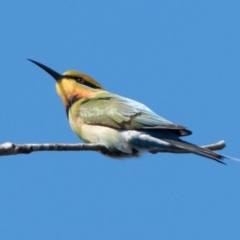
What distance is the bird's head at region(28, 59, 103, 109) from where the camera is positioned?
485 cm

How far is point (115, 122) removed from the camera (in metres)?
4.27

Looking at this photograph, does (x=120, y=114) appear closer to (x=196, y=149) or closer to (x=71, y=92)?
(x=71, y=92)

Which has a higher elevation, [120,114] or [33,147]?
[120,114]

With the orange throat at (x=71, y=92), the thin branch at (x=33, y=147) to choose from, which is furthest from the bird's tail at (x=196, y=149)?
the orange throat at (x=71, y=92)

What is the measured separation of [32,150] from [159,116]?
171 cm

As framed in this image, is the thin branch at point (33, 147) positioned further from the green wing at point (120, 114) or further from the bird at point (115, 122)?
the green wing at point (120, 114)

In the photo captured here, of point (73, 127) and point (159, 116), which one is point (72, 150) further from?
point (73, 127)

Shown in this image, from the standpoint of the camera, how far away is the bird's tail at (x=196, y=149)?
133 inches

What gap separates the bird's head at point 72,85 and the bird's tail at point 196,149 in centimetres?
121

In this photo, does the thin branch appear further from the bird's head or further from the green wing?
the bird's head

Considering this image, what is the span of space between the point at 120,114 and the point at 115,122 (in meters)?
0.08

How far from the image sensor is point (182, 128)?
12.5 ft

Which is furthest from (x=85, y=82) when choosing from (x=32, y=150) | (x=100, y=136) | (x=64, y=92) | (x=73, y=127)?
(x=32, y=150)

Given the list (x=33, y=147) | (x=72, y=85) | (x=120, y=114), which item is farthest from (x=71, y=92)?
(x=33, y=147)
